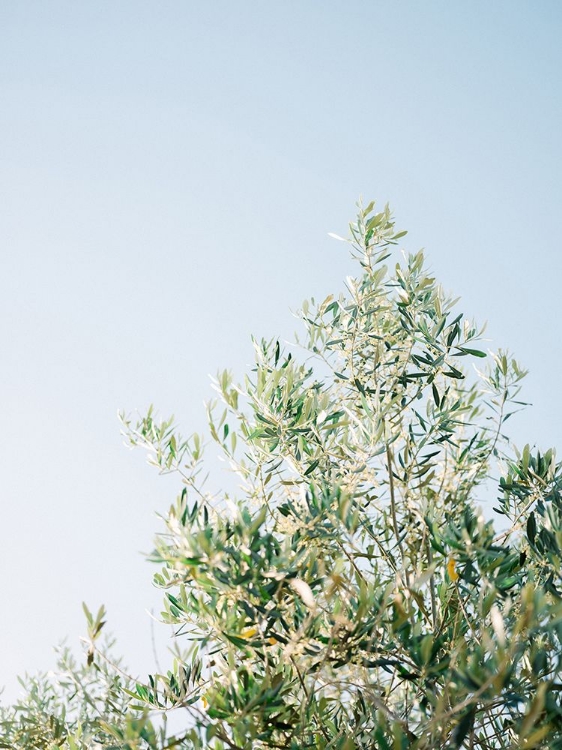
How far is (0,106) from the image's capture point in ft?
39.3

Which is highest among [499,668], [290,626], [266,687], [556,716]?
[290,626]

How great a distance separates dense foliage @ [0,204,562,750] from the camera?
2.39m

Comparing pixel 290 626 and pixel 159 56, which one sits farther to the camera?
pixel 159 56

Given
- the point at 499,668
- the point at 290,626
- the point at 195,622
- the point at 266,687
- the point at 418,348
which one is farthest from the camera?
the point at 418,348

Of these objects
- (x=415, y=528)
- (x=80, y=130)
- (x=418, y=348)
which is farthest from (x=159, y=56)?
(x=415, y=528)

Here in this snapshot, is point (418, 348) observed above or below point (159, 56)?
below

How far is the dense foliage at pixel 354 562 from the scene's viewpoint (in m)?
2.39

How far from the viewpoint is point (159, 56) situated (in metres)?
11.9

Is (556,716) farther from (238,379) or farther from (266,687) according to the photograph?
(238,379)

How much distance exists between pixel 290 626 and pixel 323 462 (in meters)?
1.06

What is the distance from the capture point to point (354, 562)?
3.24 metres

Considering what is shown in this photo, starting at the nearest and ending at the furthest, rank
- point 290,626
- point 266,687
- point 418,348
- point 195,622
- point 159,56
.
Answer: point 266,687 < point 290,626 < point 195,622 < point 418,348 < point 159,56

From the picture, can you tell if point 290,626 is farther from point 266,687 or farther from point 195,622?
point 195,622

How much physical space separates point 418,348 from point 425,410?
41cm
